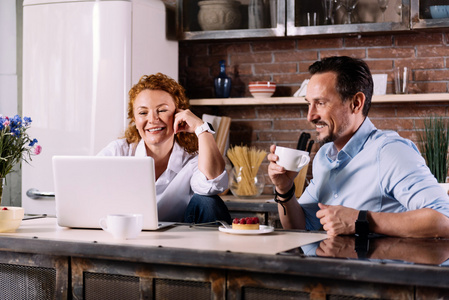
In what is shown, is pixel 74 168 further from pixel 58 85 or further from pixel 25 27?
pixel 25 27

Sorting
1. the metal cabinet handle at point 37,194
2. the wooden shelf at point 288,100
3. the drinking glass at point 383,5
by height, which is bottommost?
the metal cabinet handle at point 37,194

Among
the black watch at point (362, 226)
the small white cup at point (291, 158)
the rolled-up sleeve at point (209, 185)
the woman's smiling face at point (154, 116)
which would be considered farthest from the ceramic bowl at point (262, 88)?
the black watch at point (362, 226)

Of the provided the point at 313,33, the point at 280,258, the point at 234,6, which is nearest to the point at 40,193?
the point at 234,6

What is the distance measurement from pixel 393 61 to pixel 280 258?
2752 millimetres

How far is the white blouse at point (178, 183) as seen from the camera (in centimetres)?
275

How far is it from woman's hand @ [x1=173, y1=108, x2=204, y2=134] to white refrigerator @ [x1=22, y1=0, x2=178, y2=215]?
101cm

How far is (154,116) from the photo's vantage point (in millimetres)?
2977

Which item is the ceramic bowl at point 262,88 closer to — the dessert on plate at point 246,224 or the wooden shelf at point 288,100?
the wooden shelf at point 288,100

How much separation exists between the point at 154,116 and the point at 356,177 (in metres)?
1.04

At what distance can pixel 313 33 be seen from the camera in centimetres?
391

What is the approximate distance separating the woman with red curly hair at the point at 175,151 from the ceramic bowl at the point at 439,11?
1581 mm

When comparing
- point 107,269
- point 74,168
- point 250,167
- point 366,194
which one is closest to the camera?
point 107,269

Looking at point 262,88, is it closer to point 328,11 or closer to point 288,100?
point 288,100

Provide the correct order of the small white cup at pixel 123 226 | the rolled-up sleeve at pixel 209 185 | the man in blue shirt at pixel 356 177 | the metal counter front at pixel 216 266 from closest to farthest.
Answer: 1. the metal counter front at pixel 216 266
2. the small white cup at pixel 123 226
3. the man in blue shirt at pixel 356 177
4. the rolled-up sleeve at pixel 209 185
